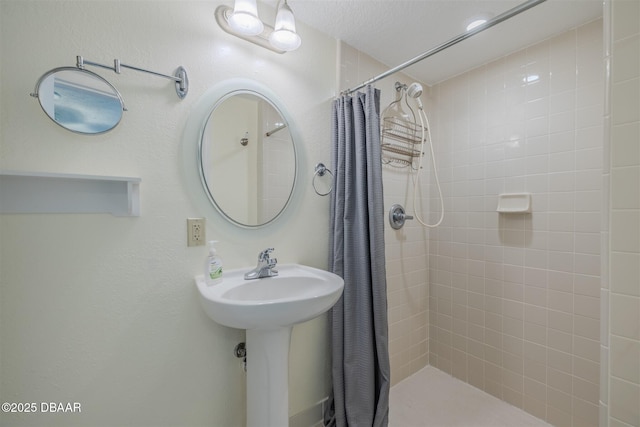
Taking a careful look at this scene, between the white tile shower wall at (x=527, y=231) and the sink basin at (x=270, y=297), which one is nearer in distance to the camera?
the sink basin at (x=270, y=297)

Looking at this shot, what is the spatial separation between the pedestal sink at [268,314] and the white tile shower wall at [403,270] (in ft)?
2.78

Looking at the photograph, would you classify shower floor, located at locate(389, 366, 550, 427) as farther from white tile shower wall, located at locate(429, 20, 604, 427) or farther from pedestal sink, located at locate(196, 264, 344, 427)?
pedestal sink, located at locate(196, 264, 344, 427)

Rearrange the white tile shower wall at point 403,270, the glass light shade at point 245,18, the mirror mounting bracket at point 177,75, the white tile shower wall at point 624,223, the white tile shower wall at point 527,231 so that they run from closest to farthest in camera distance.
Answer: the white tile shower wall at point 624,223 < the mirror mounting bracket at point 177,75 < the glass light shade at point 245,18 < the white tile shower wall at point 527,231 < the white tile shower wall at point 403,270

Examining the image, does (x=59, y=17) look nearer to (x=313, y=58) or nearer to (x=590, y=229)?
(x=313, y=58)

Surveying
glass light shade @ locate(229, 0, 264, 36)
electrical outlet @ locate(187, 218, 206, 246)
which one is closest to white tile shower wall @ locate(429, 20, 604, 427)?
glass light shade @ locate(229, 0, 264, 36)

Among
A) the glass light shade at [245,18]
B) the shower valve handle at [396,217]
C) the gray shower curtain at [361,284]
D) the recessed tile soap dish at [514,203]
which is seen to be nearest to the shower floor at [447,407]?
the gray shower curtain at [361,284]

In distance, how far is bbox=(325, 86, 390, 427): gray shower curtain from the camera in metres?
1.36

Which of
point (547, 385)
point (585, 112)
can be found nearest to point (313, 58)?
point (585, 112)

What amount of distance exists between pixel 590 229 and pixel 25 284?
250 cm

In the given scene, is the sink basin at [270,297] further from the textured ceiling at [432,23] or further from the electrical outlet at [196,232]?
the textured ceiling at [432,23]

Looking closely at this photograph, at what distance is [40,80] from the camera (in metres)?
0.81

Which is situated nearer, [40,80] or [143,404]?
[40,80]

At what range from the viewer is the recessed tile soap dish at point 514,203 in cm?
159

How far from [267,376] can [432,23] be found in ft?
6.52
